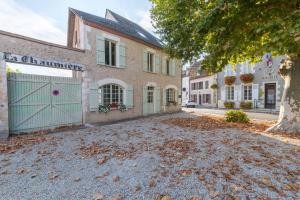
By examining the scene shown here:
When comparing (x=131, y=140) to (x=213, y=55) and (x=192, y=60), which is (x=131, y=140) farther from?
(x=192, y=60)

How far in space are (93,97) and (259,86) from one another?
1622 cm

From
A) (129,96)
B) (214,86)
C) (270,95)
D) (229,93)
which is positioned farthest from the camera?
(214,86)

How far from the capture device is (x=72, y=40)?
1108 cm

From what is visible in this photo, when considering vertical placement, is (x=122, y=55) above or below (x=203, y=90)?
above

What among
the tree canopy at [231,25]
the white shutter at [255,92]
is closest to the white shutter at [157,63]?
the tree canopy at [231,25]

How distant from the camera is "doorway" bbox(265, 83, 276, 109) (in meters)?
15.3

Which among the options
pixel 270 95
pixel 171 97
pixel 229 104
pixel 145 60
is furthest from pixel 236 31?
pixel 229 104

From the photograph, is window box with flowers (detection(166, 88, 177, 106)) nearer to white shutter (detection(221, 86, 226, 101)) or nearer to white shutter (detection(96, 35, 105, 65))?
white shutter (detection(96, 35, 105, 65))

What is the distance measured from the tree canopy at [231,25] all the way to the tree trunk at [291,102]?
944 mm

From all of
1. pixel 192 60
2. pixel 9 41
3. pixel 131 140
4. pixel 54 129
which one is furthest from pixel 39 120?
pixel 192 60

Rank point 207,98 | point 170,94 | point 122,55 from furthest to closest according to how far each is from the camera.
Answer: point 207,98 < point 170,94 < point 122,55

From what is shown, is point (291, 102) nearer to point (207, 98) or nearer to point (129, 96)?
point (129, 96)

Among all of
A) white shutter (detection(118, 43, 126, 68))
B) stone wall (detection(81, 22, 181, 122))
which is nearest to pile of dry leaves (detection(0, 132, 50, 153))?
stone wall (detection(81, 22, 181, 122))

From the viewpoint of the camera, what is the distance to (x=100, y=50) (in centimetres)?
792
